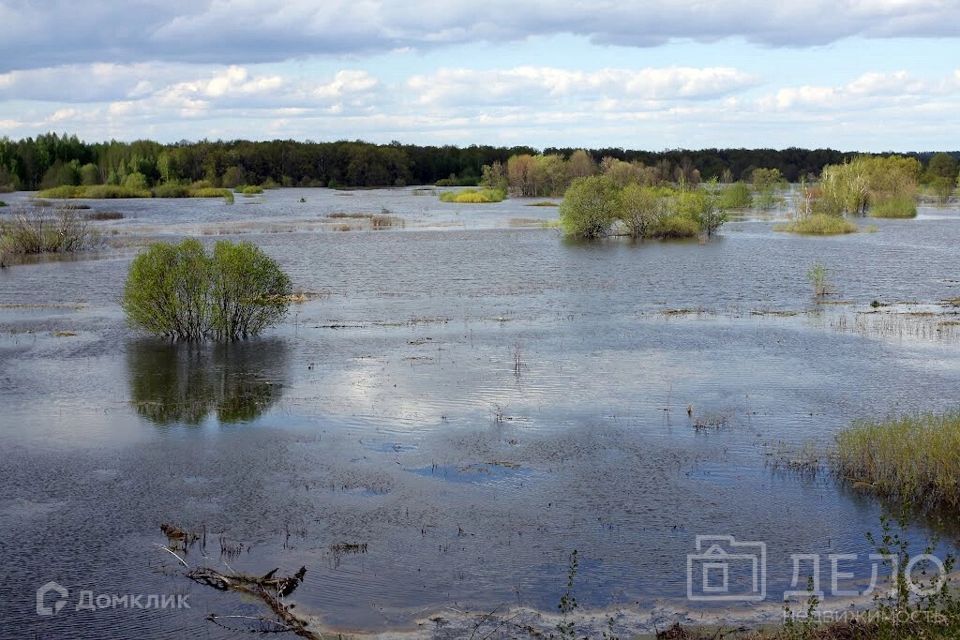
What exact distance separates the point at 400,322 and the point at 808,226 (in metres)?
36.0

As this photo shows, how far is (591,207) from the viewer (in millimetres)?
48844

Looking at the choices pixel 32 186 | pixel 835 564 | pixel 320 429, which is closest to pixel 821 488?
pixel 835 564

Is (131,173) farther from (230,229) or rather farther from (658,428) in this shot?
(658,428)

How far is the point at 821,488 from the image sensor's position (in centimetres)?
1251

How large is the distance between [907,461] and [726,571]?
11.5ft

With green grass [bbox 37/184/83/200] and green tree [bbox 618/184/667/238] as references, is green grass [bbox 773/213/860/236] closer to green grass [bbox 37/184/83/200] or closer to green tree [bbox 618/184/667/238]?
green tree [bbox 618/184/667/238]

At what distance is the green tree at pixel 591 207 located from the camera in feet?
160

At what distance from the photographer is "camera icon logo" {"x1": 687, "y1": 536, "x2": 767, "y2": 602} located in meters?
9.64

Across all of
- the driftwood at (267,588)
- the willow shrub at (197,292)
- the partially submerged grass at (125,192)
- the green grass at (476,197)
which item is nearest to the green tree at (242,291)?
the willow shrub at (197,292)

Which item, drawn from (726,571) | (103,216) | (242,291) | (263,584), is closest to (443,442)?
(263,584)

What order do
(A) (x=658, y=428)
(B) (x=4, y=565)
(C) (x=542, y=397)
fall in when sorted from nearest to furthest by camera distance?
(B) (x=4, y=565) < (A) (x=658, y=428) < (C) (x=542, y=397)

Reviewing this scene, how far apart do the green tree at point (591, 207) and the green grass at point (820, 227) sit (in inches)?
481

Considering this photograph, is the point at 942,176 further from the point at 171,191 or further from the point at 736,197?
the point at 171,191

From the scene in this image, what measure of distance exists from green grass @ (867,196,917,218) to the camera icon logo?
210ft
